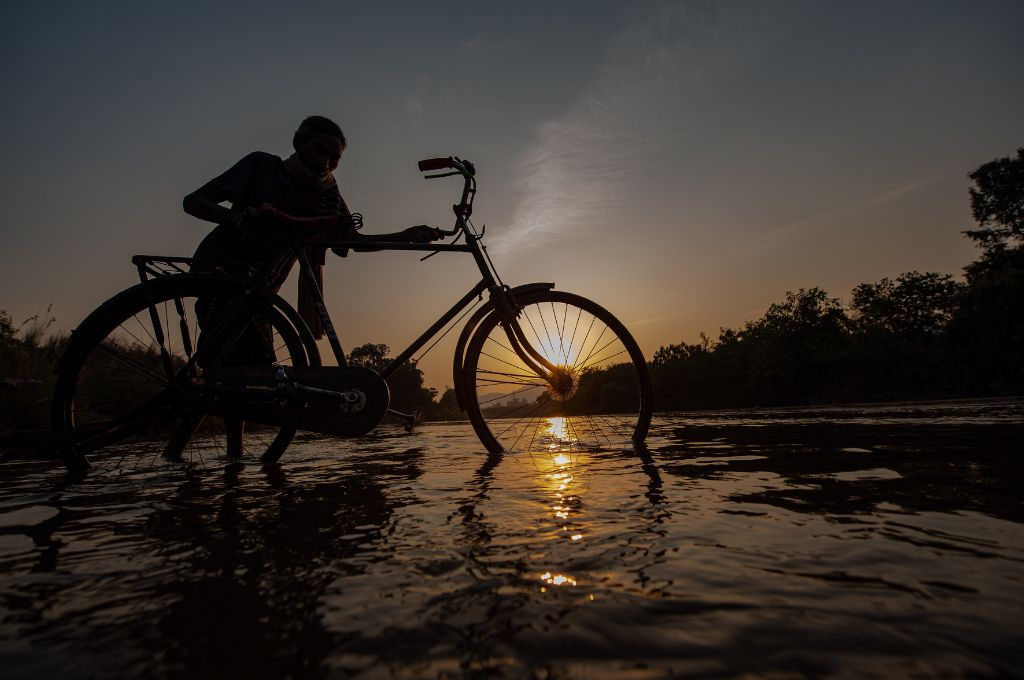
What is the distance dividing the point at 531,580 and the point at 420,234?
10.7ft

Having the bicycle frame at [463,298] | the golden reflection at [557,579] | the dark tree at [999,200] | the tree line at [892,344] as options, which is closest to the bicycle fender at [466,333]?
the bicycle frame at [463,298]

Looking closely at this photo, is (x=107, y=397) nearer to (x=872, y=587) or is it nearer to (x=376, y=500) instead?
(x=376, y=500)

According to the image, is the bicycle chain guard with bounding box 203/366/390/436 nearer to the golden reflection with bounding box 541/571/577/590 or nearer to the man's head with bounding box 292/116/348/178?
the man's head with bounding box 292/116/348/178

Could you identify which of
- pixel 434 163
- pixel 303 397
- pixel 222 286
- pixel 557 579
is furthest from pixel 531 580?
pixel 434 163

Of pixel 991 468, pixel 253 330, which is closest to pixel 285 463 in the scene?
pixel 253 330

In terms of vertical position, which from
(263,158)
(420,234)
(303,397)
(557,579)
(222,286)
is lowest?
(557,579)

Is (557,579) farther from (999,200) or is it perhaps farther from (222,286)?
(999,200)

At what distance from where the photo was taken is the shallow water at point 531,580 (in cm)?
79

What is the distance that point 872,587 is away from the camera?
3.41ft

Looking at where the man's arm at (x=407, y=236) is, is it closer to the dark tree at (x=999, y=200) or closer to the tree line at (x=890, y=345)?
the tree line at (x=890, y=345)

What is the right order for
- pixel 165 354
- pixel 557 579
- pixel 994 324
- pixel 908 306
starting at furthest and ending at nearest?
pixel 908 306
pixel 994 324
pixel 165 354
pixel 557 579

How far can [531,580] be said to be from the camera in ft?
3.67

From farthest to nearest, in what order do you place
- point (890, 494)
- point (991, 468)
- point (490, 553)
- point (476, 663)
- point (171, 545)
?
point (991, 468) < point (890, 494) < point (171, 545) < point (490, 553) < point (476, 663)

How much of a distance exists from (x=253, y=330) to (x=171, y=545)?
241 cm
